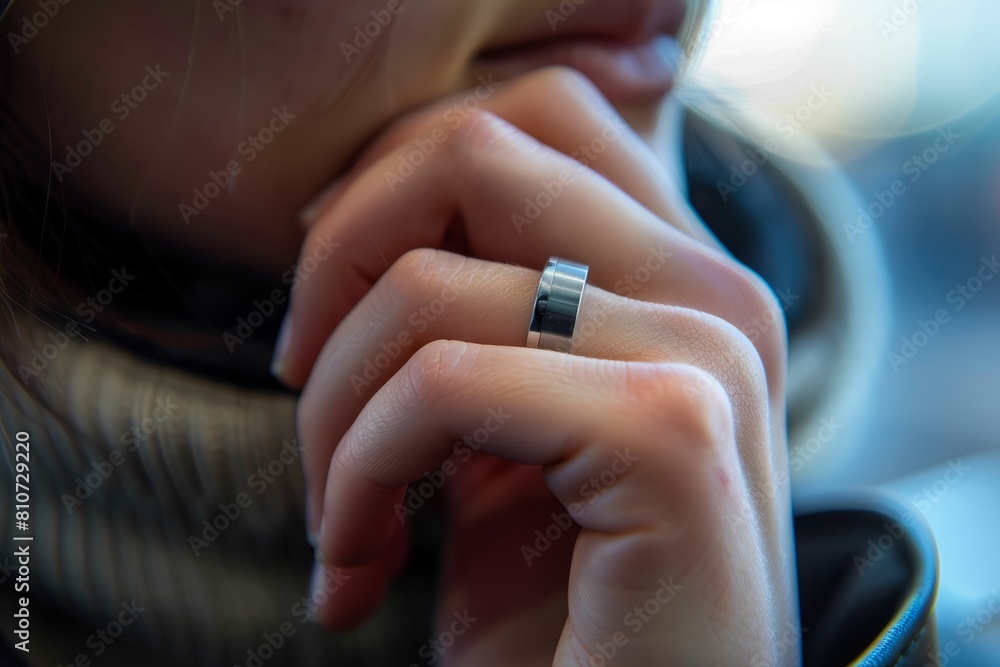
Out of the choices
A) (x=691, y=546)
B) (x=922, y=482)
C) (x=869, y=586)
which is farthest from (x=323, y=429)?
(x=922, y=482)

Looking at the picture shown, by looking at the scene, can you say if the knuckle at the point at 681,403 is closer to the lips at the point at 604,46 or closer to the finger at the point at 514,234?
the finger at the point at 514,234

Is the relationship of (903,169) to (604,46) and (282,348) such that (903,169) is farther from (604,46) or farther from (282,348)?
(282,348)

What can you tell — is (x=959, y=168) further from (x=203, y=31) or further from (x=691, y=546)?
(x=203, y=31)

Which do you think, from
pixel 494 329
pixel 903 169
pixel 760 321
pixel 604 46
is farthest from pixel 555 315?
pixel 903 169

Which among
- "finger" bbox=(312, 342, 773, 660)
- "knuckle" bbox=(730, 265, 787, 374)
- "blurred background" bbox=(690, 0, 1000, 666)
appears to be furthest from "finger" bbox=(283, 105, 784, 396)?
"blurred background" bbox=(690, 0, 1000, 666)

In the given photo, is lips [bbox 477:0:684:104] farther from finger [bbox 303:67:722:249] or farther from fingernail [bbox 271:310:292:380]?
fingernail [bbox 271:310:292:380]

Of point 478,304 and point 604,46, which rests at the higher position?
point 604,46

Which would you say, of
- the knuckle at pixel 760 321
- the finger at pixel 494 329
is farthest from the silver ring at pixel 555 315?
the knuckle at pixel 760 321
